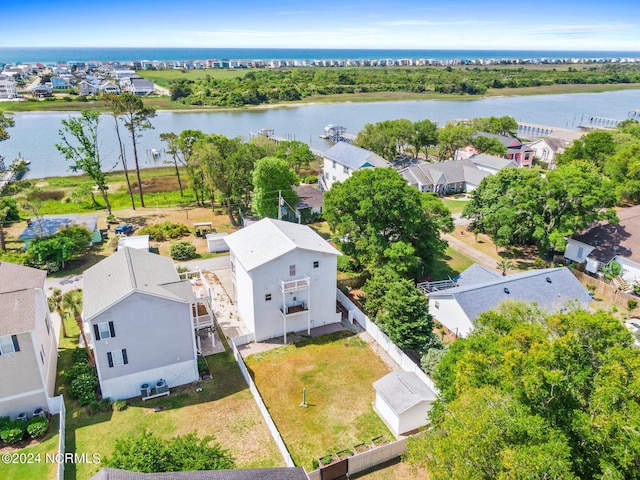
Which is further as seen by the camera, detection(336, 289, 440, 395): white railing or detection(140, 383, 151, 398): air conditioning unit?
detection(336, 289, 440, 395): white railing


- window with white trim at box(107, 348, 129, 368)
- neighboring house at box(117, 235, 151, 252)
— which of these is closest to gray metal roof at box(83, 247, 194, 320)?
window with white trim at box(107, 348, 129, 368)

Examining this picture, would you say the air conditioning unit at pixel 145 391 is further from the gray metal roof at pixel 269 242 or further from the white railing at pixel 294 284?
the white railing at pixel 294 284

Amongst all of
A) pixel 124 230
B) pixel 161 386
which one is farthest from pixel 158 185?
pixel 161 386

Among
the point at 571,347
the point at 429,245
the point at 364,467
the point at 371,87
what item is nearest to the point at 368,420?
the point at 364,467

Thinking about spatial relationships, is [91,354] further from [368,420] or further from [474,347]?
[474,347]

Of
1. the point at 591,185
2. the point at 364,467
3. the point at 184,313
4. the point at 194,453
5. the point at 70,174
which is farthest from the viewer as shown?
the point at 70,174

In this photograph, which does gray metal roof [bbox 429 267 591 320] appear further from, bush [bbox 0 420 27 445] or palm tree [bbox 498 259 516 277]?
bush [bbox 0 420 27 445]

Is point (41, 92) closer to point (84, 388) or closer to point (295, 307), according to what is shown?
point (84, 388)
